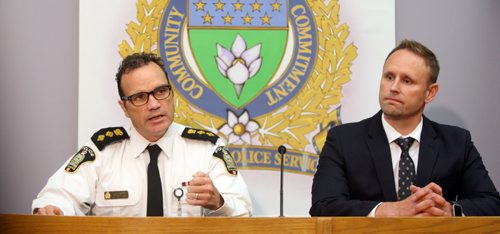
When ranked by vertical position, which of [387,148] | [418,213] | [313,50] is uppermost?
[313,50]

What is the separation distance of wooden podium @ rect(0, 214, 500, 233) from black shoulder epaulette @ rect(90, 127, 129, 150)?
1118 millimetres

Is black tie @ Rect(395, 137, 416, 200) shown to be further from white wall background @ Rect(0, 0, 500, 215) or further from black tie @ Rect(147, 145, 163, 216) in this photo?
black tie @ Rect(147, 145, 163, 216)

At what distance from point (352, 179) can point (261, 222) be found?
1.05 metres

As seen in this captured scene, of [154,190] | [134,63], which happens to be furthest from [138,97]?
[154,190]

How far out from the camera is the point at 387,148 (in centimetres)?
304

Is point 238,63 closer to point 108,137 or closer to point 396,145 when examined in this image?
point 108,137

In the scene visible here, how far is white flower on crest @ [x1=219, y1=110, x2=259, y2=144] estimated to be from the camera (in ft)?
12.1

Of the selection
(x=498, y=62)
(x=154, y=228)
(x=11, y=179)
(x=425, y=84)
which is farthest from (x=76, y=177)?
(x=498, y=62)

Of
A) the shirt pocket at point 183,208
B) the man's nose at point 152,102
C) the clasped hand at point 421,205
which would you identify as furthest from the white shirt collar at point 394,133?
the man's nose at point 152,102

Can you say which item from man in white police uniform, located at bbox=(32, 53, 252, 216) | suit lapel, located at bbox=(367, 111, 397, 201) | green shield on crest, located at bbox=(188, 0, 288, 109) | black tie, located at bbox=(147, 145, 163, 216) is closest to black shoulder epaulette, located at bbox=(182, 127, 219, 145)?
man in white police uniform, located at bbox=(32, 53, 252, 216)

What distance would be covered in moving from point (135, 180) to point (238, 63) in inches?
36.5

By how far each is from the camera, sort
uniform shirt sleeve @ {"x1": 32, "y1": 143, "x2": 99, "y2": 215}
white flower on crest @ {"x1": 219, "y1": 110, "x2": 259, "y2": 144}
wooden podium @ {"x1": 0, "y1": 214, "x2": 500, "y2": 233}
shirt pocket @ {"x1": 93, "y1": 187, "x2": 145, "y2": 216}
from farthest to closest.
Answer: white flower on crest @ {"x1": 219, "y1": 110, "x2": 259, "y2": 144}
shirt pocket @ {"x1": 93, "y1": 187, "x2": 145, "y2": 216}
uniform shirt sleeve @ {"x1": 32, "y1": 143, "x2": 99, "y2": 215}
wooden podium @ {"x1": 0, "y1": 214, "x2": 500, "y2": 233}

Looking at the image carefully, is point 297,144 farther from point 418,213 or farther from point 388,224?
point 388,224

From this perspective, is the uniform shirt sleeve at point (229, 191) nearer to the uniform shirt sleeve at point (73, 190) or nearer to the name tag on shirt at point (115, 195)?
the name tag on shirt at point (115, 195)
